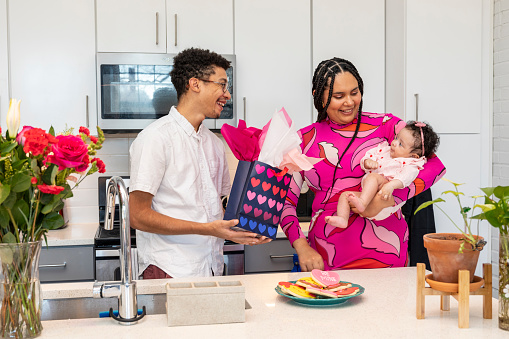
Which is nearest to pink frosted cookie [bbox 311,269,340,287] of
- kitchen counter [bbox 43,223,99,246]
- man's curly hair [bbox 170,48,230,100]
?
man's curly hair [bbox 170,48,230,100]

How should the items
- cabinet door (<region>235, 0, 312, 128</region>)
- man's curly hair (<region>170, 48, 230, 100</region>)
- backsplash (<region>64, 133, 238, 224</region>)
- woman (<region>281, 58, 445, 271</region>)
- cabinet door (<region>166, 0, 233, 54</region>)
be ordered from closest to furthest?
woman (<region>281, 58, 445, 271</region>), man's curly hair (<region>170, 48, 230, 100</region>), cabinet door (<region>166, 0, 233, 54</region>), cabinet door (<region>235, 0, 312, 128</region>), backsplash (<region>64, 133, 238, 224</region>)

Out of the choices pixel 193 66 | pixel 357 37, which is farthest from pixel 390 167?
pixel 357 37

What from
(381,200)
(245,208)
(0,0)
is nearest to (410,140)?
(381,200)

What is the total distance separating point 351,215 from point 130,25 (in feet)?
5.91

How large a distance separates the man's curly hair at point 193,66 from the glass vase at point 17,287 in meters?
1.12

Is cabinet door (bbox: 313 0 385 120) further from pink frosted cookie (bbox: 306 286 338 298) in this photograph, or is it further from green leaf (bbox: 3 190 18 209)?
green leaf (bbox: 3 190 18 209)

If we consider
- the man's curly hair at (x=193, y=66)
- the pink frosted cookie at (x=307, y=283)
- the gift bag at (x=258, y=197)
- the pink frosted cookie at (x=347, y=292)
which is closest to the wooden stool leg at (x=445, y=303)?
the pink frosted cookie at (x=347, y=292)

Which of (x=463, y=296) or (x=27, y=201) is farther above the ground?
(x=27, y=201)

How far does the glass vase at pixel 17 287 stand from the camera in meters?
1.30

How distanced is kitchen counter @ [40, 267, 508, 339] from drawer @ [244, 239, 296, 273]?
4.71ft

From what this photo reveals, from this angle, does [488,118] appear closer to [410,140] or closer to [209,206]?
[410,140]

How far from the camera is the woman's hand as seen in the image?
2.06 metres

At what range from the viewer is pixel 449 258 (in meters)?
1.42

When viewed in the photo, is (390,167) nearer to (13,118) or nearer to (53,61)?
(13,118)
